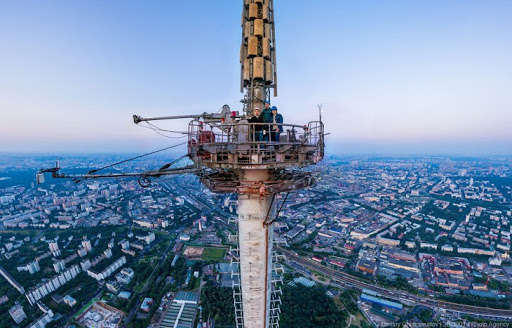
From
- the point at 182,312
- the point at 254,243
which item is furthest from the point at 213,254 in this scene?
the point at 254,243

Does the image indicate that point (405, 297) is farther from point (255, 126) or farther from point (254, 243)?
point (255, 126)

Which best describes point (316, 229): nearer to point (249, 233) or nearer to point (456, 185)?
point (249, 233)

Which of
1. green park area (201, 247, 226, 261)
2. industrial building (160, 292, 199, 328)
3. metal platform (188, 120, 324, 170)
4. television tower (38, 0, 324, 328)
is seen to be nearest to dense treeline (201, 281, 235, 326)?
industrial building (160, 292, 199, 328)

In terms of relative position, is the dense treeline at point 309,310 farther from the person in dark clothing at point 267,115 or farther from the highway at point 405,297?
the person in dark clothing at point 267,115

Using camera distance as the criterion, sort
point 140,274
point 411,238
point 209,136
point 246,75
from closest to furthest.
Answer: point 209,136 → point 246,75 → point 140,274 → point 411,238

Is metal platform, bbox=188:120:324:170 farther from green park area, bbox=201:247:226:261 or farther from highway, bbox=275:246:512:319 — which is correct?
green park area, bbox=201:247:226:261

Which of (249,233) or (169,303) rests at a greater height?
(249,233)

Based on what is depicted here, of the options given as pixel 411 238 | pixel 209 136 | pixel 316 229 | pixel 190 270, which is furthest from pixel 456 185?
pixel 209 136

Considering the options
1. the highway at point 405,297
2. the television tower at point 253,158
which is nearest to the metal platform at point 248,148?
the television tower at point 253,158
